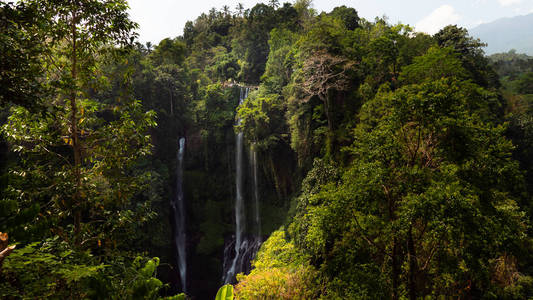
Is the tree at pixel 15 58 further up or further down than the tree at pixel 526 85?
further down

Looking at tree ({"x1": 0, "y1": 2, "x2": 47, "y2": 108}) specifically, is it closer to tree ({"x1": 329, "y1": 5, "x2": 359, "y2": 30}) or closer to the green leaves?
the green leaves

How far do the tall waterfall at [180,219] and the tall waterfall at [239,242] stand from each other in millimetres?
3462

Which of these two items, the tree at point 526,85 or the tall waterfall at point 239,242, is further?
the tree at point 526,85

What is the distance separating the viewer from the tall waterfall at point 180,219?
72.7 feet

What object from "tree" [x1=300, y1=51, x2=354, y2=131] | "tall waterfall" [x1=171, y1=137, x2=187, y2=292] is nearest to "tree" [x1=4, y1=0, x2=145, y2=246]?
"tree" [x1=300, y1=51, x2=354, y2=131]

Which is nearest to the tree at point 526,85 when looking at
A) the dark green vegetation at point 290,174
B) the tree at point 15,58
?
the dark green vegetation at point 290,174

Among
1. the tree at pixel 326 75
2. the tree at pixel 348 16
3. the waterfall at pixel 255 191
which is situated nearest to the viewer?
the tree at pixel 326 75

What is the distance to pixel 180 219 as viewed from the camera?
23844mm

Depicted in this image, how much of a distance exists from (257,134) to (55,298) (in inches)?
692

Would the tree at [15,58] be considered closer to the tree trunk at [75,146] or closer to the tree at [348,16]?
the tree trunk at [75,146]

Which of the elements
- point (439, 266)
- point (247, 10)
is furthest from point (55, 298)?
point (247, 10)

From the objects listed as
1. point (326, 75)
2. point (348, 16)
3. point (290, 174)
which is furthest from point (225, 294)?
point (348, 16)

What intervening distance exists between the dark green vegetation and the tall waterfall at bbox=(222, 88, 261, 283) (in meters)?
0.90

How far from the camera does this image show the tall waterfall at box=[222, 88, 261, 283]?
2130cm
